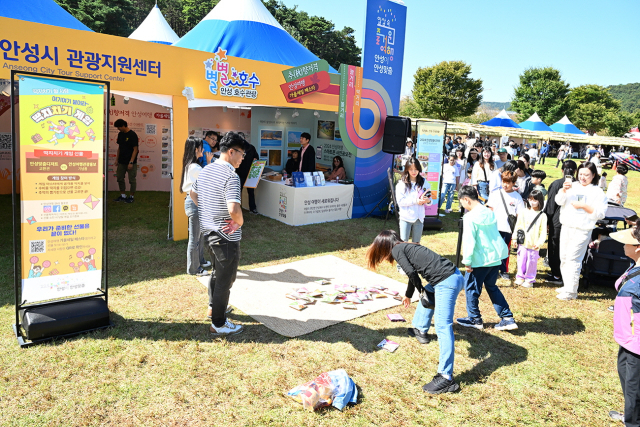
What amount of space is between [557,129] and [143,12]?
131ft

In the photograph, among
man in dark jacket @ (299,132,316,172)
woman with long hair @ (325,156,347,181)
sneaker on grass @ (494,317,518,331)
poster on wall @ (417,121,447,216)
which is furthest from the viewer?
woman with long hair @ (325,156,347,181)

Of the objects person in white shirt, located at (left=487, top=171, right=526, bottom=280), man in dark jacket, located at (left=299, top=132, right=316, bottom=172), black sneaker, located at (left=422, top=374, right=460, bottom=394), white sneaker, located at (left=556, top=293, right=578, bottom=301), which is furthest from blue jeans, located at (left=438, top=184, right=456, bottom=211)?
black sneaker, located at (left=422, top=374, right=460, bottom=394)

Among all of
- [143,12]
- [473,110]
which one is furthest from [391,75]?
[473,110]

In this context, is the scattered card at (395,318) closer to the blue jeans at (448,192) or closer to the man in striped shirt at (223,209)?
the man in striped shirt at (223,209)

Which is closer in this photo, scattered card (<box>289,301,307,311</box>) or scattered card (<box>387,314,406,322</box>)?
scattered card (<box>387,314,406,322</box>)

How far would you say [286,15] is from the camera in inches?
1527

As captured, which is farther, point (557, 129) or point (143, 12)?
point (143, 12)

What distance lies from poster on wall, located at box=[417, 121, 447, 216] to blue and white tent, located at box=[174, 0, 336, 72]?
338cm

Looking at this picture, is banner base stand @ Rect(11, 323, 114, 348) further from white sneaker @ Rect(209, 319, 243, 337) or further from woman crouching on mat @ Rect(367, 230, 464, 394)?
woman crouching on mat @ Rect(367, 230, 464, 394)

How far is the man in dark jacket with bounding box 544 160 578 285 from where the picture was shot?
5.74m

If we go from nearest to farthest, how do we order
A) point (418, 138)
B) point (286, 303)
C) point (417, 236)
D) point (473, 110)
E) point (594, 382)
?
point (594, 382) → point (286, 303) → point (417, 236) → point (418, 138) → point (473, 110)

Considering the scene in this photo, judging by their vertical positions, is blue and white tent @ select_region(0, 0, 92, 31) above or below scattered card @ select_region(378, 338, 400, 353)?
above

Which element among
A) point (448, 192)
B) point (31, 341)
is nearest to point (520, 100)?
point (448, 192)

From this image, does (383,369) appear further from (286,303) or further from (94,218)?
(94,218)
